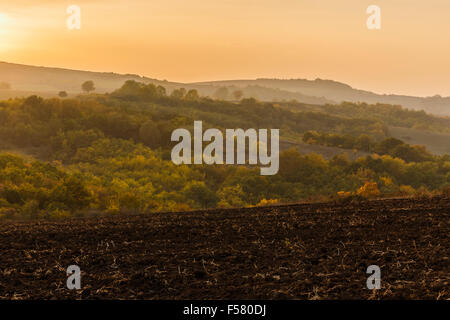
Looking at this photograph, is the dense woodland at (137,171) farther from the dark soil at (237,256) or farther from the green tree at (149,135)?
the dark soil at (237,256)

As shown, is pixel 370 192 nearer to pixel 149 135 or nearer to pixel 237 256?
pixel 237 256

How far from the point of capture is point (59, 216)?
24766 mm

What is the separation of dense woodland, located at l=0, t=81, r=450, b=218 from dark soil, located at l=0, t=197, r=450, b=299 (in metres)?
8.86

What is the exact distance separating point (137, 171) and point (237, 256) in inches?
1251

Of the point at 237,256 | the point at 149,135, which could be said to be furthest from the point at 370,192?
the point at 149,135

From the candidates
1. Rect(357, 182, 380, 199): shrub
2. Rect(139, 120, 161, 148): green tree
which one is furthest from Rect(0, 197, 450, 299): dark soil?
Rect(139, 120, 161, 148): green tree

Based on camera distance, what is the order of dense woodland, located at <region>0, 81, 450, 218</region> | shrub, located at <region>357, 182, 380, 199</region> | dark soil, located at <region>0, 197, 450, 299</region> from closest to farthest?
dark soil, located at <region>0, 197, 450, 299</region>, shrub, located at <region>357, 182, 380, 199</region>, dense woodland, located at <region>0, 81, 450, 218</region>

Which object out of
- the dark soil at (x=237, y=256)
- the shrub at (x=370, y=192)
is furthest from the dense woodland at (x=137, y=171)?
the dark soil at (x=237, y=256)

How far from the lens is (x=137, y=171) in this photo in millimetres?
43344

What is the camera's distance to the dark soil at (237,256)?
31.8 feet

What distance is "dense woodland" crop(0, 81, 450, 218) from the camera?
93.0ft

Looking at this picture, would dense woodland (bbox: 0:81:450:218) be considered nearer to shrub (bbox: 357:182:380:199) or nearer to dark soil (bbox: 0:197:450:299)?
shrub (bbox: 357:182:380:199)
